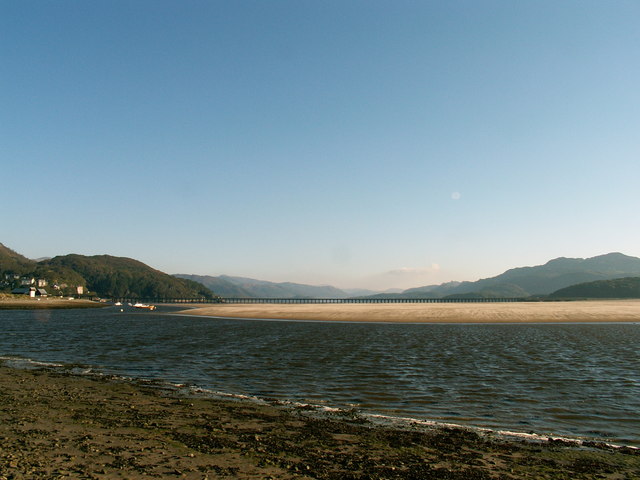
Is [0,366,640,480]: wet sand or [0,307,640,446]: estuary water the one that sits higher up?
[0,366,640,480]: wet sand

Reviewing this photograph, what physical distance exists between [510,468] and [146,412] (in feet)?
36.4

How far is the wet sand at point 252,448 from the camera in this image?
8.99 metres

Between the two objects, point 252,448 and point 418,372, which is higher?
point 252,448

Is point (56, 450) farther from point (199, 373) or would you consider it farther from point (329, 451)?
point (199, 373)

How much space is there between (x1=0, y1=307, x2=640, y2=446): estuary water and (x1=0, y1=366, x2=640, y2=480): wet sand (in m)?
2.53

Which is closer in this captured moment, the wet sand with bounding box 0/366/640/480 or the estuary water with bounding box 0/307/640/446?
the wet sand with bounding box 0/366/640/480

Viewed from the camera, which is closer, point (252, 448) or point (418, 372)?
point (252, 448)

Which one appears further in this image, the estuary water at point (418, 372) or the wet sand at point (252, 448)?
the estuary water at point (418, 372)

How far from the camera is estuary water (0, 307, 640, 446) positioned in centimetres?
1543

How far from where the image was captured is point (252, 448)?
10.5 m

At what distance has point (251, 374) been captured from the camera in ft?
76.6

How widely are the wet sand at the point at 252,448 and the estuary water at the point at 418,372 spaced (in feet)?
8.31

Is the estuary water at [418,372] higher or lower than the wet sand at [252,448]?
lower

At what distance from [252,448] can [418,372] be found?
50.3ft
